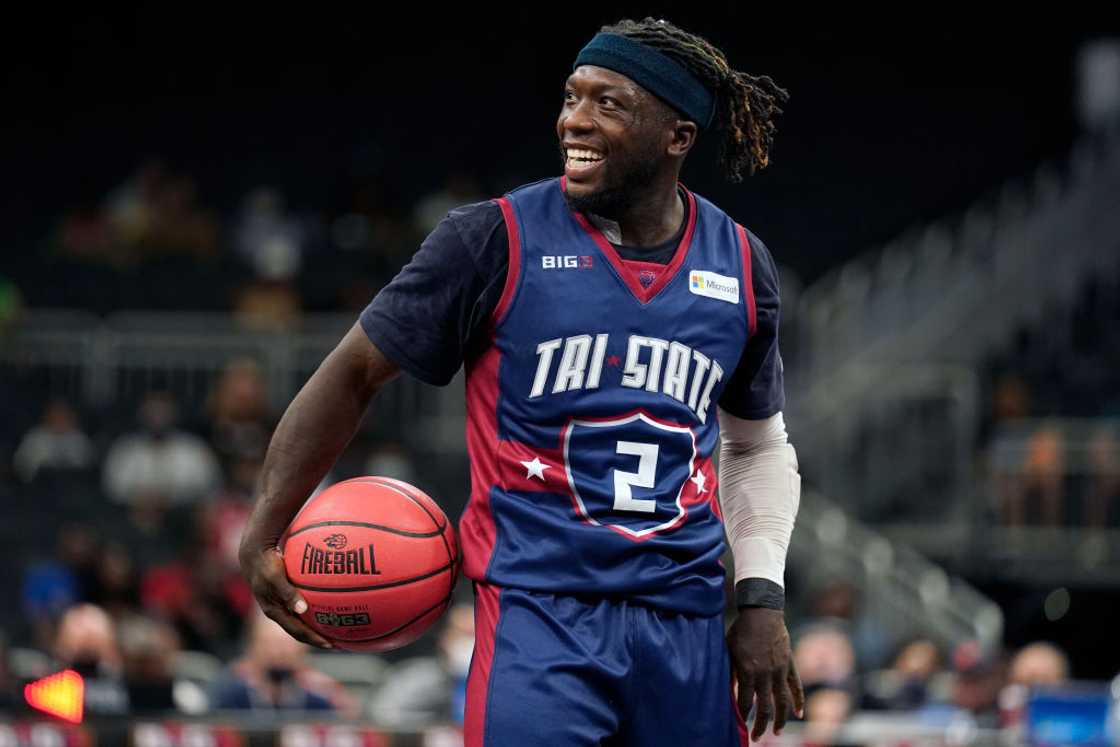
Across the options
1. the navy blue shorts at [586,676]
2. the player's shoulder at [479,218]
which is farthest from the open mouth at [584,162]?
the navy blue shorts at [586,676]

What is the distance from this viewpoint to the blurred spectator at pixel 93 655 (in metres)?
8.59

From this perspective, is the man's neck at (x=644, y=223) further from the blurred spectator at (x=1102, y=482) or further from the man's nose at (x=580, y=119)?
the blurred spectator at (x=1102, y=482)

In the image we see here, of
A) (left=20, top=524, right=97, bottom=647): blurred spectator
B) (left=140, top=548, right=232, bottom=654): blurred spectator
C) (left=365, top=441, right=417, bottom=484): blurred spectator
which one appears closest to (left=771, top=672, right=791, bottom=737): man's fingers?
(left=140, top=548, right=232, bottom=654): blurred spectator

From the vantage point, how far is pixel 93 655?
30.2 ft

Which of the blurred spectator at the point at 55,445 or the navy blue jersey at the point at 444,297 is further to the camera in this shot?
the blurred spectator at the point at 55,445

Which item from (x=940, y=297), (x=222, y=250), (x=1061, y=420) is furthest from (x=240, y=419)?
(x=940, y=297)

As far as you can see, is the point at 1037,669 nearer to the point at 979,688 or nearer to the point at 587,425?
the point at 979,688

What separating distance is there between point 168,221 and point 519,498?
1412 cm

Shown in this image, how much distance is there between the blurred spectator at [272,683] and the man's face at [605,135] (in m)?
5.23

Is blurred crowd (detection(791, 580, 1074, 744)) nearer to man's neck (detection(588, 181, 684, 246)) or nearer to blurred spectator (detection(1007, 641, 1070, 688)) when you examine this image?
blurred spectator (detection(1007, 641, 1070, 688))

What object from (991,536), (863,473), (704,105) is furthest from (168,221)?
(704,105)

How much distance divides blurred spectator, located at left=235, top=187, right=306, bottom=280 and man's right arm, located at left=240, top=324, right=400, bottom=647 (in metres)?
12.5

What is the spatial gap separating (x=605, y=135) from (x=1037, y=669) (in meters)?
6.41

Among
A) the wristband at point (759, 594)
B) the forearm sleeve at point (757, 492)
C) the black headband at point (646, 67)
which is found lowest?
the wristband at point (759, 594)
